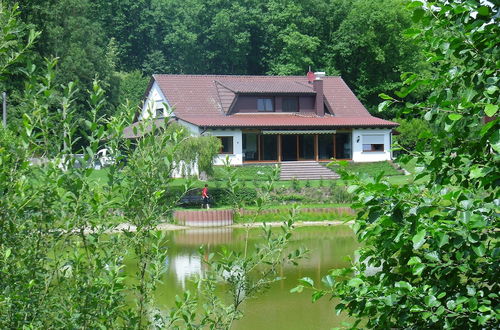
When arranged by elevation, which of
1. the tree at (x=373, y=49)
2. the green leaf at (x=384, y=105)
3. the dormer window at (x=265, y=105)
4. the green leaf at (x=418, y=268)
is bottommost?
the green leaf at (x=418, y=268)

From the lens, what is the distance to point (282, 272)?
1817 cm

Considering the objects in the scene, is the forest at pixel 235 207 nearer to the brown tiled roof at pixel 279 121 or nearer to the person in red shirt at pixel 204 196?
the person in red shirt at pixel 204 196

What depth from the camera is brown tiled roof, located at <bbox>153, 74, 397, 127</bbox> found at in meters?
39.0

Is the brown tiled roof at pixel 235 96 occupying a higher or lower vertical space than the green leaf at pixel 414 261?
higher

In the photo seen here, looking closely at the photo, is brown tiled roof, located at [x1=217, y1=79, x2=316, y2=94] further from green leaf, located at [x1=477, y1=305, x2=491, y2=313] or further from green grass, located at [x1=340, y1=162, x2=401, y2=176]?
green leaf, located at [x1=477, y1=305, x2=491, y2=313]

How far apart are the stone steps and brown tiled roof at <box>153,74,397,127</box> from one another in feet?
6.64

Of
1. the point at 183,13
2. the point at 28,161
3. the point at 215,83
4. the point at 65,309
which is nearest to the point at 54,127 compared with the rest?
the point at 28,161

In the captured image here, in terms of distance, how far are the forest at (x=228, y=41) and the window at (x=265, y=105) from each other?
8.82 meters

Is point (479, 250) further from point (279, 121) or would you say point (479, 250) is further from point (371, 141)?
point (371, 141)

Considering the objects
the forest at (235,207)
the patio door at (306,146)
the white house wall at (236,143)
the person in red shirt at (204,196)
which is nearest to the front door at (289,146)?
the patio door at (306,146)

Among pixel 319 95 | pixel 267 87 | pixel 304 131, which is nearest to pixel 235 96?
pixel 267 87

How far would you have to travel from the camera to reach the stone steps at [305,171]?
1436 inches

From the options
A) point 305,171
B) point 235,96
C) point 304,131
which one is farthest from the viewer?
point 235,96

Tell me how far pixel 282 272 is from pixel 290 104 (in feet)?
78.4
